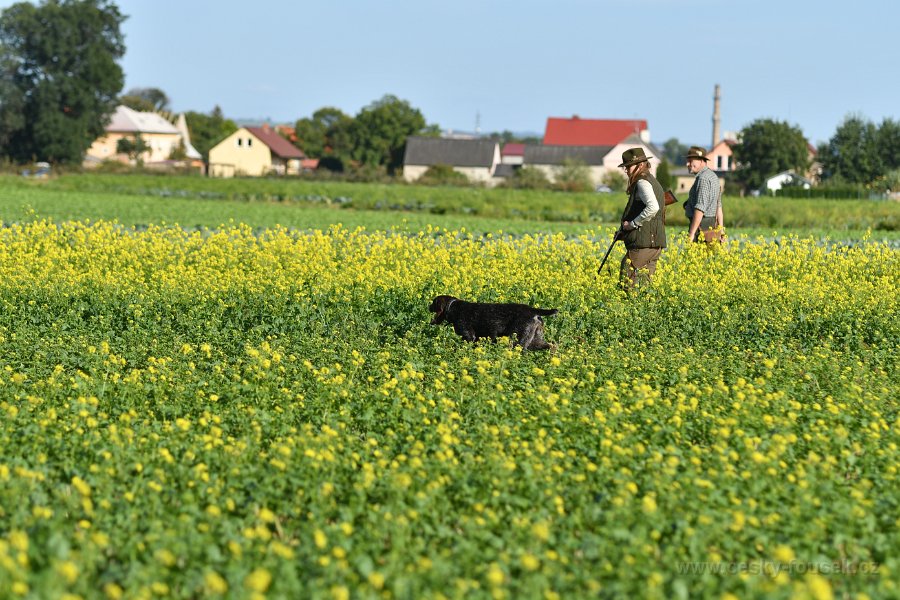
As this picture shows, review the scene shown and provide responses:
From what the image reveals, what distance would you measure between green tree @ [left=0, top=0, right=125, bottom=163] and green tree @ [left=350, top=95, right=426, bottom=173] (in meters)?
→ 27.0

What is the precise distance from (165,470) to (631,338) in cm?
641

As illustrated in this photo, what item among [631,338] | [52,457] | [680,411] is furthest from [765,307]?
[52,457]

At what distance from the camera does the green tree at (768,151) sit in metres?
91.9

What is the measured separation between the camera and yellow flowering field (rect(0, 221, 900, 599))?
5.00 meters

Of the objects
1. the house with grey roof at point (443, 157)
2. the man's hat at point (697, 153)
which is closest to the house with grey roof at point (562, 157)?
the house with grey roof at point (443, 157)

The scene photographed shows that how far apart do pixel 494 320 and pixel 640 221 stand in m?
2.81

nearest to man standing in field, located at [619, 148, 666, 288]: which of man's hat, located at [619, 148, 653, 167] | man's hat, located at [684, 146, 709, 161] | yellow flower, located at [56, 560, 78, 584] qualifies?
man's hat, located at [619, 148, 653, 167]

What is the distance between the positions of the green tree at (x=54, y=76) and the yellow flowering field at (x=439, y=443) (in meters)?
73.5

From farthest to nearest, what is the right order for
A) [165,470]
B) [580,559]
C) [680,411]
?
[680,411] < [165,470] < [580,559]

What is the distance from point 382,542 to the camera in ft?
17.9

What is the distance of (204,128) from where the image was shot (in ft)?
430

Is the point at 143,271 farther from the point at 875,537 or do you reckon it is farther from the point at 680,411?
the point at 875,537

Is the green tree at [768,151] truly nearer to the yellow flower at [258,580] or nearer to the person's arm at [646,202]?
the person's arm at [646,202]

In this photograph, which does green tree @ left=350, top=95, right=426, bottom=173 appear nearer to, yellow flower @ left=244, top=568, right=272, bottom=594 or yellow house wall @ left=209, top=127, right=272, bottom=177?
yellow house wall @ left=209, top=127, right=272, bottom=177
